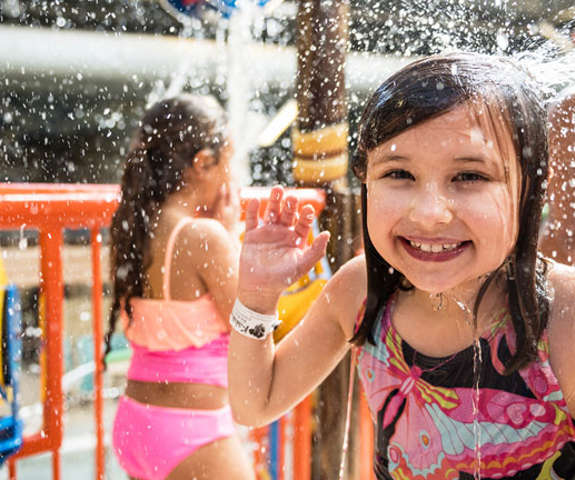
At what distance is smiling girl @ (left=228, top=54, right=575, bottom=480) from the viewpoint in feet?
3.92

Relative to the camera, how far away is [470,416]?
1.32m

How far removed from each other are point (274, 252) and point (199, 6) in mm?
3131

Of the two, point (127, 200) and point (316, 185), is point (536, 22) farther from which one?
point (127, 200)

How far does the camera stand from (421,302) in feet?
4.81

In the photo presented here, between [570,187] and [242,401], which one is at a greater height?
[570,187]

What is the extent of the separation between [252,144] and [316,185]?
7.45 metres

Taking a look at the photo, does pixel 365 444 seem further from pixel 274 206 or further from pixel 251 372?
pixel 274 206

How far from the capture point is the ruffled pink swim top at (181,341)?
231cm

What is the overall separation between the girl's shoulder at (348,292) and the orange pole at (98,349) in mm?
1148

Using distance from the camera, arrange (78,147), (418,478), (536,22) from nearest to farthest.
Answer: (418,478) < (536,22) < (78,147)

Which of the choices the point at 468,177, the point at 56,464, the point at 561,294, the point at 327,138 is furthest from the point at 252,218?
the point at 56,464

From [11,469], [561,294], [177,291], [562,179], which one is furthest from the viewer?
[177,291]

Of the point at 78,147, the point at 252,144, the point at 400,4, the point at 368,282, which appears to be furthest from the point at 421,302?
the point at 78,147

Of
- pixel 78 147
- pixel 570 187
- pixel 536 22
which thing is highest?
pixel 536 22
